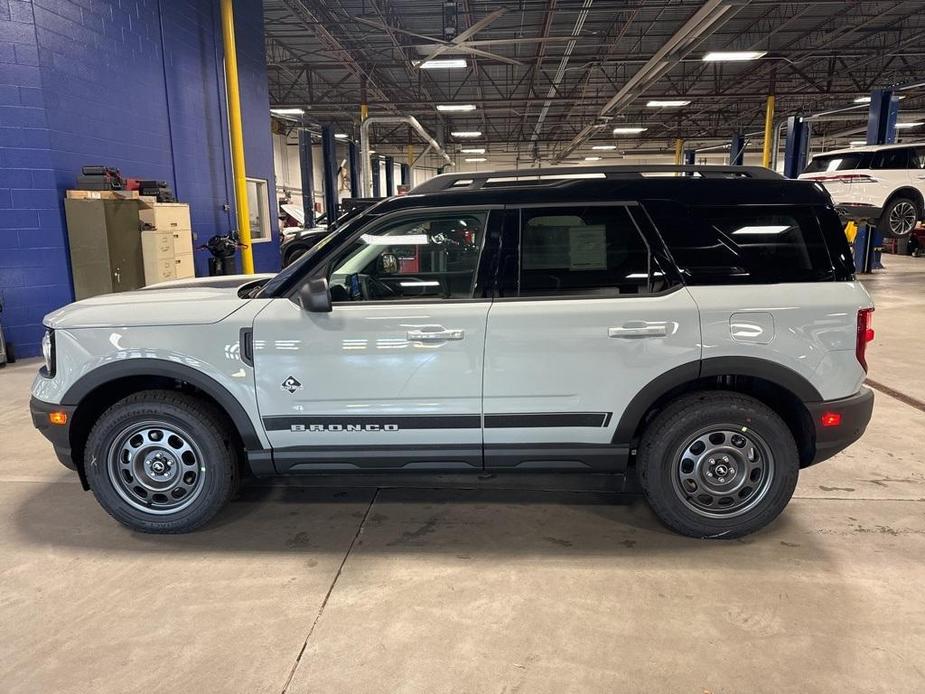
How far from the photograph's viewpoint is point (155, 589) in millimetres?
2822

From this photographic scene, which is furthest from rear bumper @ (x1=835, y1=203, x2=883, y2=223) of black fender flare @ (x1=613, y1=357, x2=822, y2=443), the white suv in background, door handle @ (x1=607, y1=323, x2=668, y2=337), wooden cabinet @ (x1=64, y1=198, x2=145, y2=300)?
wooden cabinet @ (x1=64, y1=198, x2=145, y2=300)

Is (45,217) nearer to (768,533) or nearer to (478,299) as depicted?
(478,299)

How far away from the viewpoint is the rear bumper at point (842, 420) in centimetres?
299

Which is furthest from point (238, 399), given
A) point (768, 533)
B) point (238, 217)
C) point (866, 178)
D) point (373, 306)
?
point (866, 178)

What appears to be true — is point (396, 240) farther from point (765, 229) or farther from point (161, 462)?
point (765, 229)

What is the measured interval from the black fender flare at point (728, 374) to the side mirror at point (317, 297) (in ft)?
5.05

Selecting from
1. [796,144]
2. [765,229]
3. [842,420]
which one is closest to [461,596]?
[842,420]

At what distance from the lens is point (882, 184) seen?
12258 millimetres

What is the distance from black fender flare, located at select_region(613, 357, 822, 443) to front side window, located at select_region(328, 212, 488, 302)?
3.28 ft

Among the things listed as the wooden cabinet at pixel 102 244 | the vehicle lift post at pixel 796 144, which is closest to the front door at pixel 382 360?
the wooden cabinet at pixel 102 244

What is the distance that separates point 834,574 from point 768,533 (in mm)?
398

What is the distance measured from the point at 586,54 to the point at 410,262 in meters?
17.1

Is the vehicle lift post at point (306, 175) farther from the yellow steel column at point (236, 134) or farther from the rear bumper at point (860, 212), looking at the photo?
the rear bumper at point (860, 212)

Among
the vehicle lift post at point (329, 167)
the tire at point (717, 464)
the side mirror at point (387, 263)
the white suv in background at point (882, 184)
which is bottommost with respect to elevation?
the tire at point (717, 464)
